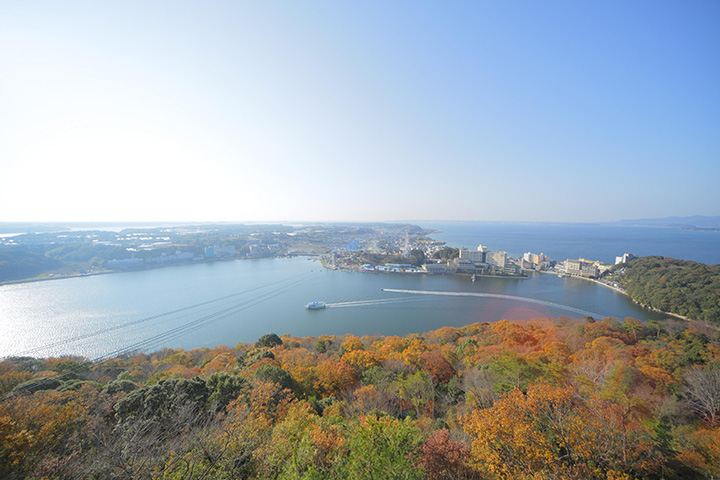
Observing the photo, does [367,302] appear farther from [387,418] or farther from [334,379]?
[387,418]

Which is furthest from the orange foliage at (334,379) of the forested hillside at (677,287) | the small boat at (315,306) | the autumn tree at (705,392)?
the forested hillside at (677,287)

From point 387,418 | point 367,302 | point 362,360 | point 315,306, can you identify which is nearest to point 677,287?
point 367,302

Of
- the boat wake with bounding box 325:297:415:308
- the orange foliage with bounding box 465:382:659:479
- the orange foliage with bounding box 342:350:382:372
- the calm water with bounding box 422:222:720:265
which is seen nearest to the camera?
the orange foliage with bounding box 465:382:659:479

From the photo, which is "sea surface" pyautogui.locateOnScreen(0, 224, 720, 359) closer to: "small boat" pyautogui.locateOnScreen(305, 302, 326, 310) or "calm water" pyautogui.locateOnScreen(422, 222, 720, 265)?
"small boat" pyautogui.locateOnScreen(305, 302, 326, 310)

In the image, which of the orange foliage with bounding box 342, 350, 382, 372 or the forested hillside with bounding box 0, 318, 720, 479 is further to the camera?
the orange foliage with bounding box 342, 350, 382, 372

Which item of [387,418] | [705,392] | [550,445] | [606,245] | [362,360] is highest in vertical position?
[550,445]

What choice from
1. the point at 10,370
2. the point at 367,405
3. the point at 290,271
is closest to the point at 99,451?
the point at 367,405

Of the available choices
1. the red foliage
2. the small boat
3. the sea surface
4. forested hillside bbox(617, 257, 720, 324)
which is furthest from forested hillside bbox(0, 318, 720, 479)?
forested hillside bbox(617, 257, 720, 324)
